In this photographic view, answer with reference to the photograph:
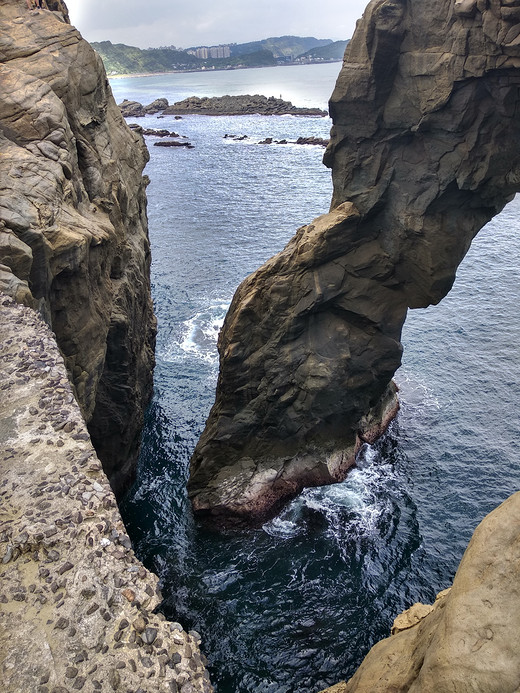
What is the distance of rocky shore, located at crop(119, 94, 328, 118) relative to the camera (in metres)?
143

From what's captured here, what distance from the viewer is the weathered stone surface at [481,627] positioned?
7699mm

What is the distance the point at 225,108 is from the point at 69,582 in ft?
513

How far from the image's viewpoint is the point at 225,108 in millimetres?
150625

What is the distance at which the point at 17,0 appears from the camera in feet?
87.0

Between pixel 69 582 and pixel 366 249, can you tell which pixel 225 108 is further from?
pixel 69 582

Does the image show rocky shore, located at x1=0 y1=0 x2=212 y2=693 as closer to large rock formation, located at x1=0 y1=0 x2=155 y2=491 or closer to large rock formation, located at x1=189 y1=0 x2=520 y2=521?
large rock formation, located at x1=0 y1=0 x2=155 y2=491

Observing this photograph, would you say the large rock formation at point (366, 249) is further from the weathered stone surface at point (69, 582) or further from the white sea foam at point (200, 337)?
the weathered stone surface at point (69, 582)

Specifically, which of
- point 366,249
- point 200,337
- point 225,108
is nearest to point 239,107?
point 225,108

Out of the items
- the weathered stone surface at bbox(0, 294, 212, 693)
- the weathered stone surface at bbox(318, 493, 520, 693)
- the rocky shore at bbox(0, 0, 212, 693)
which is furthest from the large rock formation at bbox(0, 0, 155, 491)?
the weathered stone surface at bbox(318, 493, 520, 693)

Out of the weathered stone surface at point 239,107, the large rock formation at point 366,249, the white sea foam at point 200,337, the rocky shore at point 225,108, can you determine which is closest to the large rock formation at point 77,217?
the large rock formation at point 366,249

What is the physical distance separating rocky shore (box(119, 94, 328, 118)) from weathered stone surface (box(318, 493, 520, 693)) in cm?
14140

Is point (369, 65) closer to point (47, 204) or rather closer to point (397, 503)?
point (47, 204)

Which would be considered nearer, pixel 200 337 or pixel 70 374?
pixel 70 374

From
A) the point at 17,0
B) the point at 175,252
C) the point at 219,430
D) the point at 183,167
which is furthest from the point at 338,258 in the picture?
the point at 183,167
